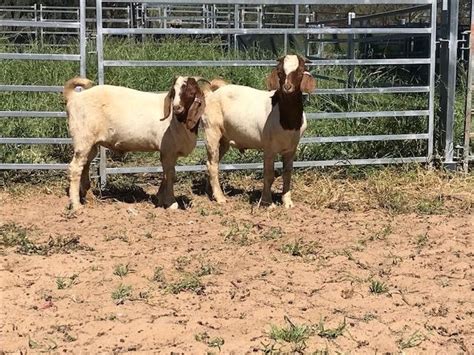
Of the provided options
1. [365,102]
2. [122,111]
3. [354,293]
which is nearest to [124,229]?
[122,111]

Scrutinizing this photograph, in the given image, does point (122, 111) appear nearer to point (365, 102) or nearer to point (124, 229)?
point (124, 229)

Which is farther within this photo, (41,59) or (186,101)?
(41,59)

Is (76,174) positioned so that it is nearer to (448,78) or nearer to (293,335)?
(293,335)

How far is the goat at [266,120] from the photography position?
6797 millimetres

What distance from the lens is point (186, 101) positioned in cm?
682

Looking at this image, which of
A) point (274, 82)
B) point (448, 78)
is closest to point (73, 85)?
point (274, 82)

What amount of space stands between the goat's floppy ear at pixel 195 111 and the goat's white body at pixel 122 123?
14cm

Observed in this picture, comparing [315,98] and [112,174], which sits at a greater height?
[315,98]

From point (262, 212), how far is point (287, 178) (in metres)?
0.55

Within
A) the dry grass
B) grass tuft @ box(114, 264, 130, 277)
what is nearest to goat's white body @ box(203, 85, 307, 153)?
the dry grass

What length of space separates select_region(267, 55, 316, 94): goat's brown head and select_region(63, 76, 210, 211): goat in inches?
32.0

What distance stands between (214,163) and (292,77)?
1.45 m

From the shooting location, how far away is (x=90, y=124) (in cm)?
706

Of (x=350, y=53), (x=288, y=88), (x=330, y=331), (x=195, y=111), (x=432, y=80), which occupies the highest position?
(x=350, y=53)
